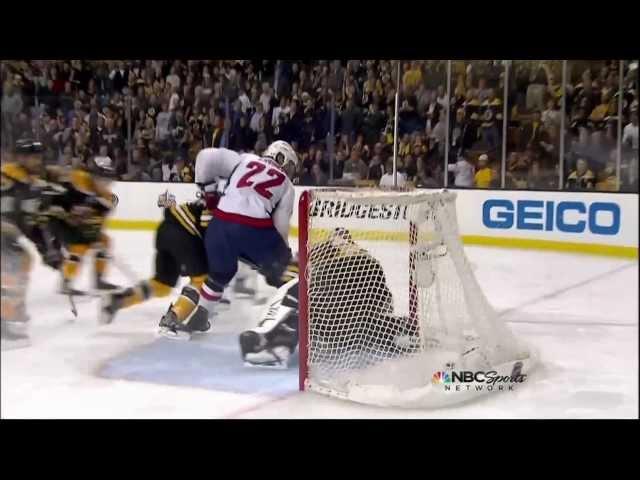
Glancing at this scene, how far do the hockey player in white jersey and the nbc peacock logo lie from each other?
2.42 feet

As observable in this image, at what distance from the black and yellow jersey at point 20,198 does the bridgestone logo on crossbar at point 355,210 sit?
4.42ft

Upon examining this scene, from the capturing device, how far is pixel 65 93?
362 centimetres

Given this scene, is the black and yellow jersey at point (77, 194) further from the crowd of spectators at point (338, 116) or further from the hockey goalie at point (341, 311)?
the hockey goalie at point (341, 311)

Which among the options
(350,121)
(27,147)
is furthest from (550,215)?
(27,147)

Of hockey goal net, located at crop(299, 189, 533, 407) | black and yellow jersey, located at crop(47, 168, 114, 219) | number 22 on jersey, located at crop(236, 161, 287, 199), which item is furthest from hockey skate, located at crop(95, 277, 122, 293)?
hockey goal net, located at crop(299, 189, 533, 407)

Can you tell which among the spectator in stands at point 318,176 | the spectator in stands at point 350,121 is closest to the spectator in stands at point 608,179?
the spectator in stands at point 350,121

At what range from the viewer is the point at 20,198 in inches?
127

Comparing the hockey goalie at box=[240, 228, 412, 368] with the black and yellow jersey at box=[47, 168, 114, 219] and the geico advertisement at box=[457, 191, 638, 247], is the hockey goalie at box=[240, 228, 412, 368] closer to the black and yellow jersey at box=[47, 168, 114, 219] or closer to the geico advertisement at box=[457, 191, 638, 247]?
the black and yellow jersey at box=[47, 168, 114, 219]

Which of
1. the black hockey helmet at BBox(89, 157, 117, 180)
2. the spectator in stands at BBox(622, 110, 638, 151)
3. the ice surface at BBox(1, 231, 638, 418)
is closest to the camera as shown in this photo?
Result: the ice surface at BBox(1, 231, 638, 418)

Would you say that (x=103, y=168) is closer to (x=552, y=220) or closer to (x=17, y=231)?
(x=17, y=231)

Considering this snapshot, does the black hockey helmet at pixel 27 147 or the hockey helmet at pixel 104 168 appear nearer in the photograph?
the black hockey helmet at pixel 27 147

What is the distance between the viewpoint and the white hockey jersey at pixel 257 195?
10.1 feet

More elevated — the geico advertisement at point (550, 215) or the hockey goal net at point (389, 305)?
the geico advertisement at point (550, 215)

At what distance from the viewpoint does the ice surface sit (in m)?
2.52
